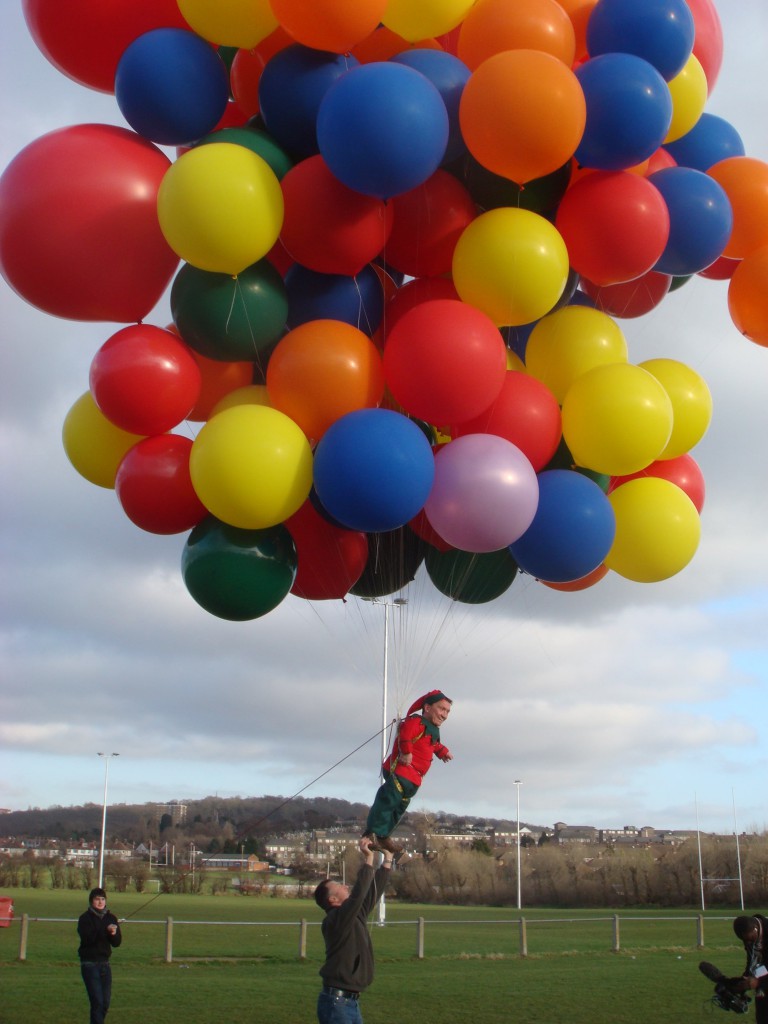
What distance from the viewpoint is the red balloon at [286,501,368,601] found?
22.0ft

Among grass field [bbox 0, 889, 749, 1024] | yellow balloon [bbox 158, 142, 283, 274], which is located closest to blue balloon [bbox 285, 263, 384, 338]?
yellow balloon [bbox 158, 142, 283, 274]

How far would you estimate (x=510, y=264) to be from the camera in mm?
5688

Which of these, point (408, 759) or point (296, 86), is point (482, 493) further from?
point (296, 86)

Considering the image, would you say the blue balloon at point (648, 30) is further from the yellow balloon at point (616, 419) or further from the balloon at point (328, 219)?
the yellow balloon at point (616, 419)

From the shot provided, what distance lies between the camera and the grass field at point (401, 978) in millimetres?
11031

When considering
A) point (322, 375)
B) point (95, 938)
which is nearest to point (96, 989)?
point (95, 938)

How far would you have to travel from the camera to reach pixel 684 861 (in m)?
46.6

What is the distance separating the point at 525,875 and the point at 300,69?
52094 mm

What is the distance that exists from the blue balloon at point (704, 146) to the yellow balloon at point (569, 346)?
1365 millimetres

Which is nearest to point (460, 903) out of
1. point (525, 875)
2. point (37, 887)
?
point (525, 875)

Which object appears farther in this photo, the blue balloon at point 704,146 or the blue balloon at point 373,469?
the blue balloon at point 704,146

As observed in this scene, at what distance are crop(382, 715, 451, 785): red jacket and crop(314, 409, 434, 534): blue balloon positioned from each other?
136cm

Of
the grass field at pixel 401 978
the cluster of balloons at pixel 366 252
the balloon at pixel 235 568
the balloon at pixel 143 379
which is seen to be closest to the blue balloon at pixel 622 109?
Result: the cluster of balloons at pixel 366 252

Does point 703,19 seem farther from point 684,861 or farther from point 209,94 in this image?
point 684,861
